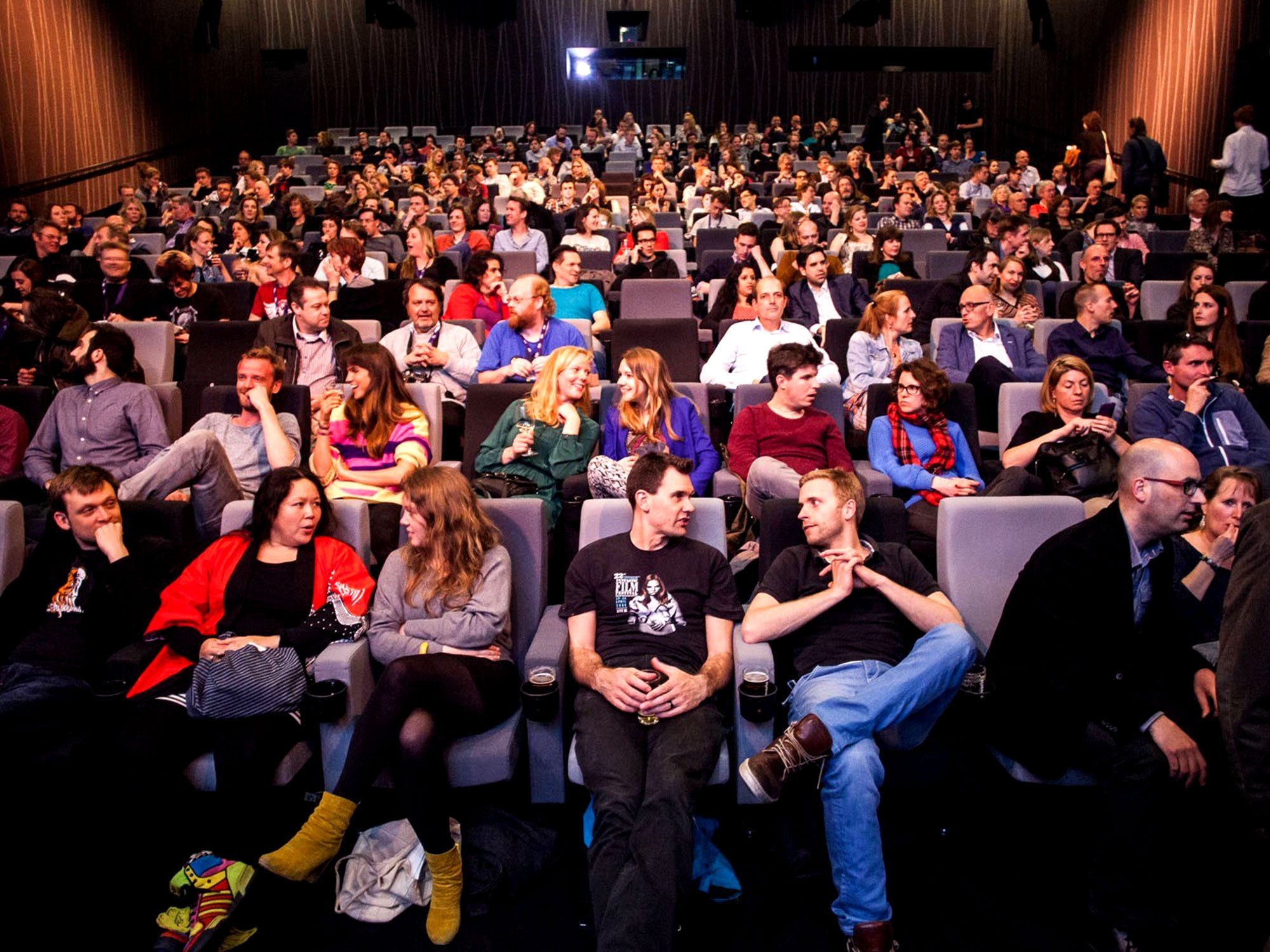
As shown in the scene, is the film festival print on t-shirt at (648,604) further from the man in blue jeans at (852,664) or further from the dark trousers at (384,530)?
the dark trousers at (384,530)

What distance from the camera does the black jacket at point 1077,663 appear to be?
2.15 m

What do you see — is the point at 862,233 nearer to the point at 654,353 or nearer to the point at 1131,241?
the point at 1131,241

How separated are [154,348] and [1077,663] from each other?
12.8 feet

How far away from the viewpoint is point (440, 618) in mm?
2500

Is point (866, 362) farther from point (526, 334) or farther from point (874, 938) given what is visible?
point (874, 938)

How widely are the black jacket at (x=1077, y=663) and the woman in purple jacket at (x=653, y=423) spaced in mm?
1278

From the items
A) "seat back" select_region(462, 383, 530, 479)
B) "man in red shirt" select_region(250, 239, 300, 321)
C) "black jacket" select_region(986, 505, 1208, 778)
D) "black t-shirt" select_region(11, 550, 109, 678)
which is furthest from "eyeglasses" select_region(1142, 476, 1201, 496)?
"man in red shirt" select_region(250, 239, 300, 321)

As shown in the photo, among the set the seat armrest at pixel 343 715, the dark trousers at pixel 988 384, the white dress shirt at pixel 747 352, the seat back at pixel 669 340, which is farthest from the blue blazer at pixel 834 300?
the seat armrest at pixel 343 715

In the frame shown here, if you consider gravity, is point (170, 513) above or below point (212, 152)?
below

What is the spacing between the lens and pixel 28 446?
11.9 feet

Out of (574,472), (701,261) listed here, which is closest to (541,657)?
(574,472)

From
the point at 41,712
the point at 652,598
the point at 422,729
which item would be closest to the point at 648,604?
the point at 652,598

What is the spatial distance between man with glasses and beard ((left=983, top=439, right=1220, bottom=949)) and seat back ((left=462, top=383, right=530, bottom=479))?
6.16 ft

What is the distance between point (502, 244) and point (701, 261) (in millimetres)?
1252
